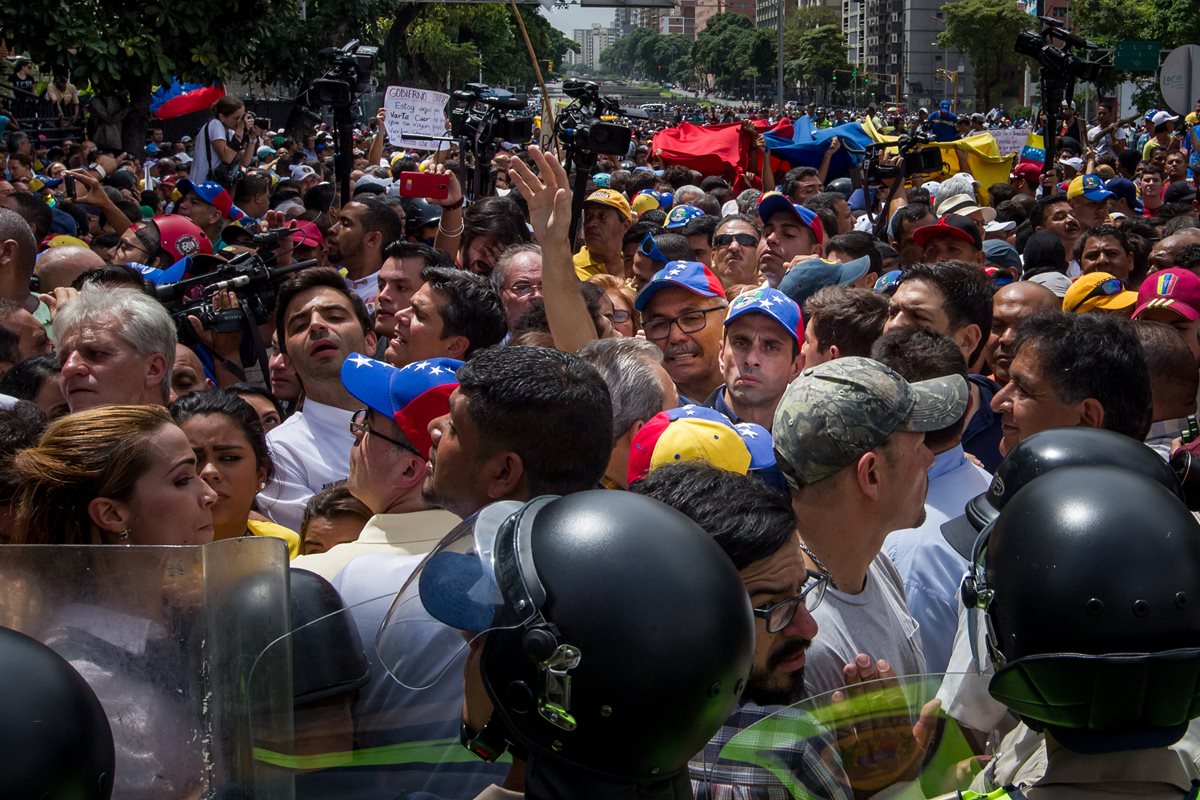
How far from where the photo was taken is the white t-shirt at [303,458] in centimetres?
478

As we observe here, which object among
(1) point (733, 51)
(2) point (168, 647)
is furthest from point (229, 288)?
(1) point (733, 51)

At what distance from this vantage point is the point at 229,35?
58.2 ft

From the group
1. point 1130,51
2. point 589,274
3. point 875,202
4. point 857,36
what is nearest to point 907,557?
point 589,274

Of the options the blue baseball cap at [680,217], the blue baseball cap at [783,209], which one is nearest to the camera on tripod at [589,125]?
the blue baseball cap at [680,217]

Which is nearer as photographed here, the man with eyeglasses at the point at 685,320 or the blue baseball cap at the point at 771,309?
the blue baseball cap at the point at 771,309

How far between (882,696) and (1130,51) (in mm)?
19923

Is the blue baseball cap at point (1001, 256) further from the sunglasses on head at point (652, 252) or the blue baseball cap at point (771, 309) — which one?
the blue baseball cap at point (771, 309)

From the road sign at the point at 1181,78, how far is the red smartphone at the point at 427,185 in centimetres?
745

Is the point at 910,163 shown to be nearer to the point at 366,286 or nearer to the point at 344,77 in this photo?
the point at 344,77

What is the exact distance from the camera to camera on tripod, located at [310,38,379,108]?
8719 millimetres

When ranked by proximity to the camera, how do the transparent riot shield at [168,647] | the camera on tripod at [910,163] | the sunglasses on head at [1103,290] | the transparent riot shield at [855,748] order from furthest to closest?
the camera on tripod at [910,163]
the sunglasses on head at [1103,290]
the transparent riot shield at [855,748]
the transparent riot shield at [168,647]

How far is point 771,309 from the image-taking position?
4812mm

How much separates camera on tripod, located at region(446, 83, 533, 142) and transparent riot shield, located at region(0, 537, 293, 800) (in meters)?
7.99

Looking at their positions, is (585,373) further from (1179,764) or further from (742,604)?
(1179,764)
